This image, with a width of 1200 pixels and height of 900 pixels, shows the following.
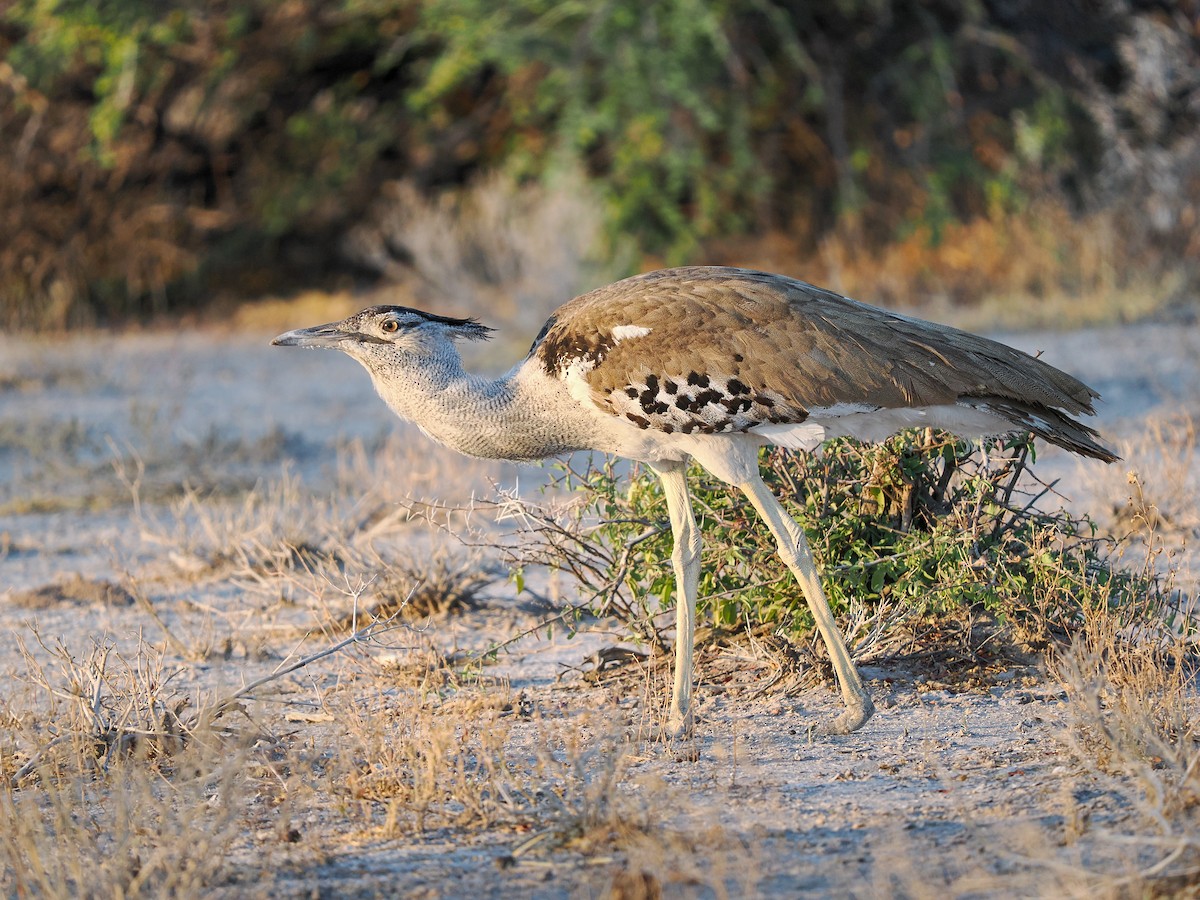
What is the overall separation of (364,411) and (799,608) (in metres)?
4.94

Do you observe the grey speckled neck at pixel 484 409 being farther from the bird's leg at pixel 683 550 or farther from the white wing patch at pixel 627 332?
the bird's leg at pixel 683 550

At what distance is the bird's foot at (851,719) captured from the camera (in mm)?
3818

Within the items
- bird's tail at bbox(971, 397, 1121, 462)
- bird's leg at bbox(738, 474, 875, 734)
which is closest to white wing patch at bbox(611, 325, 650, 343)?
bird's leg at bbox(738, 474, 875, 734)

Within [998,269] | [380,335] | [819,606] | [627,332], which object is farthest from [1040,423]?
[998,269]

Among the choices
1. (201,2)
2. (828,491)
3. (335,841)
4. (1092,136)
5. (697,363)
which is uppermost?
(201,2)

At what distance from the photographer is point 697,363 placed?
3.70 m

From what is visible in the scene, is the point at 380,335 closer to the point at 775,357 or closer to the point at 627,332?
the point at 627,332

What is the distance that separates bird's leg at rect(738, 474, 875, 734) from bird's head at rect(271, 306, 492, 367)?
0.91 m

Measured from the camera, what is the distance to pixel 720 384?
12.1 ft

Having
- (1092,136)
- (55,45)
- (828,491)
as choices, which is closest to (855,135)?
(1092,136)

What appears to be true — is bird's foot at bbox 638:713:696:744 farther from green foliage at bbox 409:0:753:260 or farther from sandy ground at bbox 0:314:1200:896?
green foliage at bbox 409:0:753:260

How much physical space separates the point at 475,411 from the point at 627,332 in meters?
0.44

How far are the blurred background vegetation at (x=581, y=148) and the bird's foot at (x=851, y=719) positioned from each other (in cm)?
684

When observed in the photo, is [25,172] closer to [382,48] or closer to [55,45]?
[55,45]
